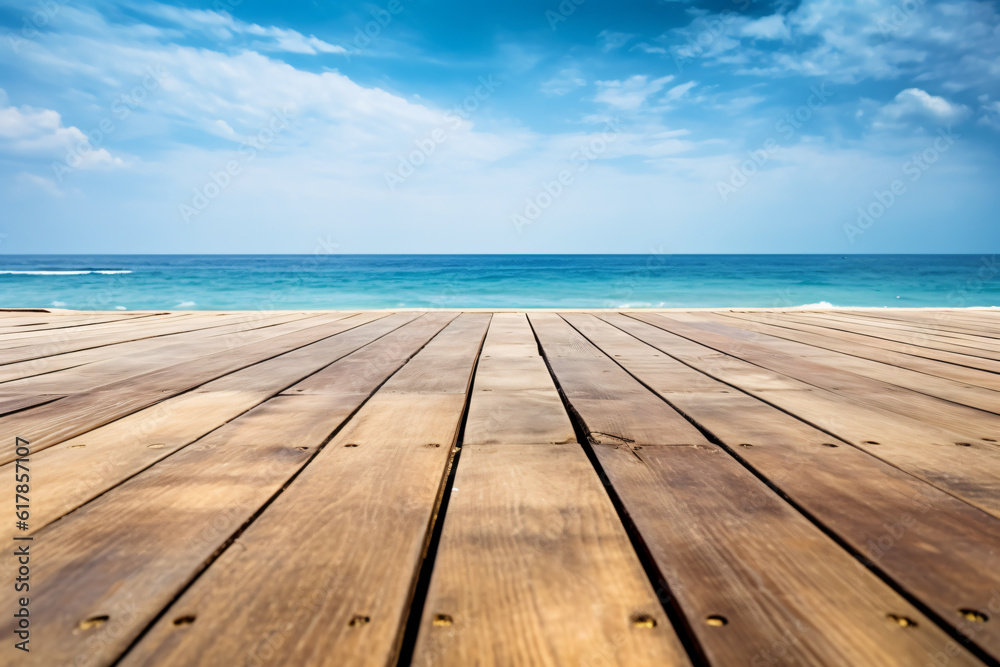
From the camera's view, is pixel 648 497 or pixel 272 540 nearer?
pixel 272 540

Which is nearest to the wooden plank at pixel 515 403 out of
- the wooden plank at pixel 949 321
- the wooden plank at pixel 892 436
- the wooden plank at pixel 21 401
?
the wooden plank at pixel 892 436

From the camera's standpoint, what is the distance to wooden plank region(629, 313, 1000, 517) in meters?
0.77

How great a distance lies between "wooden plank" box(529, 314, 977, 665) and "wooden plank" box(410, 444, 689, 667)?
4cm

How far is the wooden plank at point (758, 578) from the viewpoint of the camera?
0.43 metres

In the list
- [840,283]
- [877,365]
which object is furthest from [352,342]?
[840,283]

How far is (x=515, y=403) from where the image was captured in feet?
3.94

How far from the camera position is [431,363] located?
1708mm

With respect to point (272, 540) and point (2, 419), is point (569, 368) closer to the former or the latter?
point (272, 540)

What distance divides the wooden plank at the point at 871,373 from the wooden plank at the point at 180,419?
135 cm

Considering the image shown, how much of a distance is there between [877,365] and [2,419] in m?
2.39

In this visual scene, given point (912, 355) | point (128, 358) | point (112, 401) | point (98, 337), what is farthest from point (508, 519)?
point (98, 337)

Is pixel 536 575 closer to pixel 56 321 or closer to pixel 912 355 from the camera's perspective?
pixel 912 355

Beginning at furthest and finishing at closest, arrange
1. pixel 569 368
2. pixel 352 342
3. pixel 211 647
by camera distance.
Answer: pixel 352 342, pixel 569 368, pixel 211 647

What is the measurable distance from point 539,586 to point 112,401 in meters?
1.23
